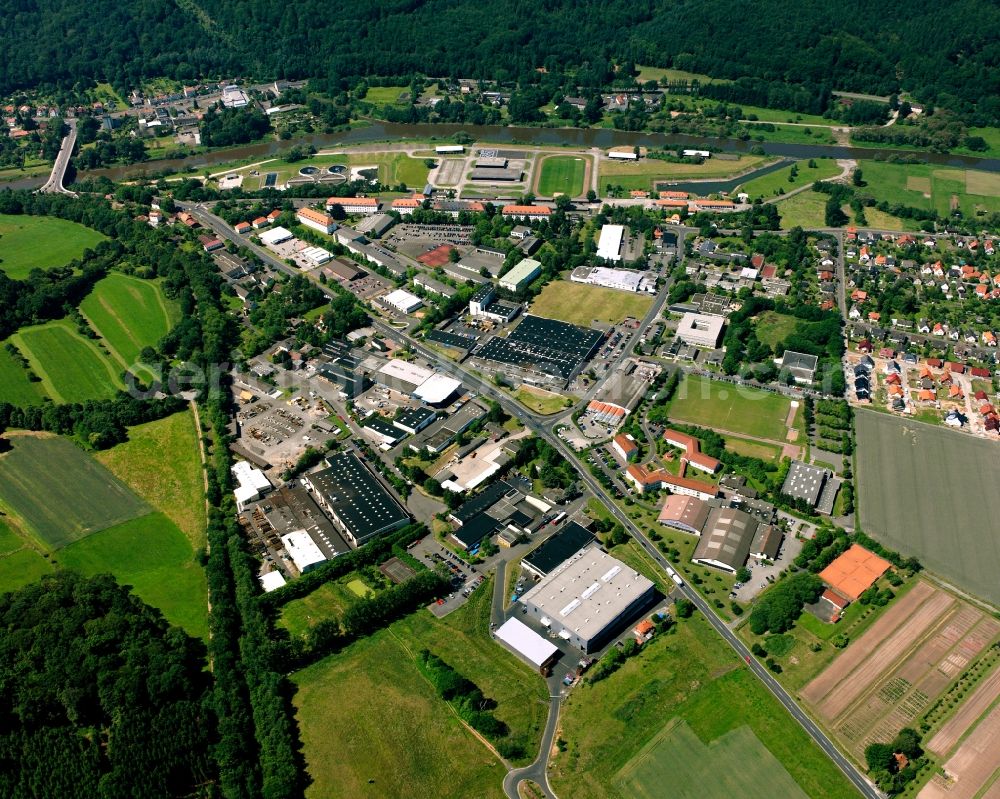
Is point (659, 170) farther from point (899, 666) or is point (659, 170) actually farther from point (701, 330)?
point (899, 666)

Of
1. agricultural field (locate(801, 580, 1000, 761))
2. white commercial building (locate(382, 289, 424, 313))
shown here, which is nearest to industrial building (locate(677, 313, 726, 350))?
white commercial building (locate(382, 289, 424, 313))

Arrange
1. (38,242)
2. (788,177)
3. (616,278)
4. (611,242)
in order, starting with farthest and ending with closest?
(788,177)
(38,242)
(611,242)
(616,278)

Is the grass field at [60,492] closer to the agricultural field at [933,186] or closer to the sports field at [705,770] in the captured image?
the sports field at [705,770]

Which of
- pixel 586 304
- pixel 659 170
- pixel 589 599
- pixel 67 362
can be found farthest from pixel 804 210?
pixel 67 362

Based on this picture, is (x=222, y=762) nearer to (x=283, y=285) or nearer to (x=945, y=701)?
(x=945, y=701)

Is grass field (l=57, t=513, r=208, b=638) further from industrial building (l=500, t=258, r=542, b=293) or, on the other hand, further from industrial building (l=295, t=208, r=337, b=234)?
industrial building (l=295, t=208, r=337, b=234)

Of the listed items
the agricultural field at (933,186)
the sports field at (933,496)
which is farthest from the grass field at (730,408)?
the agricultural field at (933,186)
